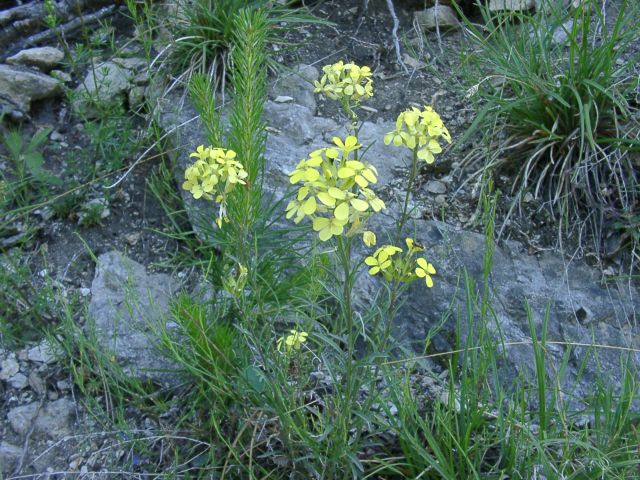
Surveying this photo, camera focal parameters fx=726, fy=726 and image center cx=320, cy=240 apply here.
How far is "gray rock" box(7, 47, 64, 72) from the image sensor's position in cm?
348

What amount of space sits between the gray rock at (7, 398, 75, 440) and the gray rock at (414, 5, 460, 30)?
2.39 metres

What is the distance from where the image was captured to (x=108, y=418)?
7.88 ft

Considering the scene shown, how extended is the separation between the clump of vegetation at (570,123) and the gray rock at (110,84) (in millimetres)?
1600

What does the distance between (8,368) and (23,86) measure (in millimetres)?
1390

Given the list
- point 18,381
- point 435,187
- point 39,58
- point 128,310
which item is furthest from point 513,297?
point 39,58

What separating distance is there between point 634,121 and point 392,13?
130cm

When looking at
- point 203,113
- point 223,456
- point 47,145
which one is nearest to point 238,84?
point 203,113

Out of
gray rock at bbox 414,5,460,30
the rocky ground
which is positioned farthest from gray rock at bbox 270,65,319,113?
gray rock at bbox 414,5,460,30

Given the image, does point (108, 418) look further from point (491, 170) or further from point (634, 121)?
point (634, 121)

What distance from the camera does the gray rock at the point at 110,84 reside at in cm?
328

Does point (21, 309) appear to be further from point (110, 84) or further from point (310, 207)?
point (310, 207)

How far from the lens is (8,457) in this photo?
2420 mm

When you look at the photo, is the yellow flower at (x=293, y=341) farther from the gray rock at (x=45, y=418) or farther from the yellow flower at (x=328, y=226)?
the gray rock at (x=45, y=418)

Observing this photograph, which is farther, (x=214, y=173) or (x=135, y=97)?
(x=135, y=97)
